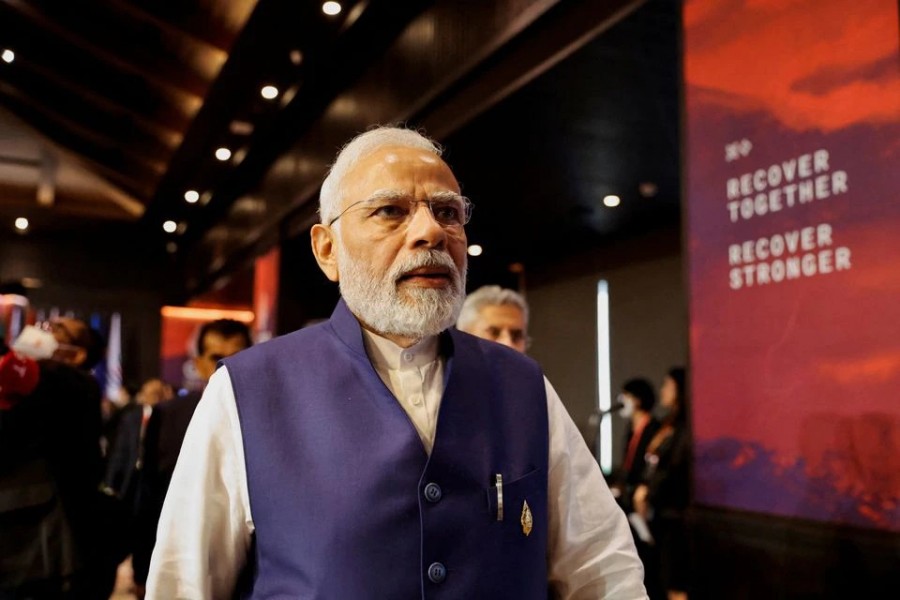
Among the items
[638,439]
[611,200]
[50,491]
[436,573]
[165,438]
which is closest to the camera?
[436,573]

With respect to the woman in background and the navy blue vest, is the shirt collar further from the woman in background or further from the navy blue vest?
the woman in background

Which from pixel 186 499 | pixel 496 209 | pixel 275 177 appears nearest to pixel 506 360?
pixel 186 499

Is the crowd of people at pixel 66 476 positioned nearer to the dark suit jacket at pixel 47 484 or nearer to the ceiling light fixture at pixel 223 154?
the dark suit jacket at pixel 47 484

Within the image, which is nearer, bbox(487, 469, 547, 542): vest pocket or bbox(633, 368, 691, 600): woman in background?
bbox(487, 469, 547, 542): vest pocket

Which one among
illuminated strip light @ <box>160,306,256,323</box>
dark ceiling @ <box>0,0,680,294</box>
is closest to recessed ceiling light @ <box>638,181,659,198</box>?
dark ceiling @ <box>0,0,680,294</box>

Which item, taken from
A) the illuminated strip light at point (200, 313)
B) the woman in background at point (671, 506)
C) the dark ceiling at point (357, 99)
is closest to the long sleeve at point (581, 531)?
the dark ceiling at point (357, 99)

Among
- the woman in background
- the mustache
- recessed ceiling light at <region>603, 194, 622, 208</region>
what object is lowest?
the woman in background

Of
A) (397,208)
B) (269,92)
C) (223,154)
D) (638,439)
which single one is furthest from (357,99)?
(397,208)

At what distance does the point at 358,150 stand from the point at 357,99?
4.42m

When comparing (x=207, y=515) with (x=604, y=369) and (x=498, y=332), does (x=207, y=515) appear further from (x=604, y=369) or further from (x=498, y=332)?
(x=604, y=369)

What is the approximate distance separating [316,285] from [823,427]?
598cm

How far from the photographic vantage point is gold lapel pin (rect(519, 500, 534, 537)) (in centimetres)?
117

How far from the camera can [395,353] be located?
50.6 inches

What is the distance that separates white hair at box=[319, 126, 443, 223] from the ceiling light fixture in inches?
246
